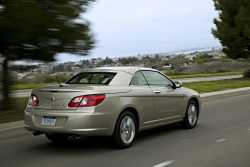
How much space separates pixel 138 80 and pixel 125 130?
124cm

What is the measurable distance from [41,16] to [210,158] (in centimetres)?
557

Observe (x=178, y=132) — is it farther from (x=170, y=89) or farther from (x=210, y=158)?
(x=210, y=158)

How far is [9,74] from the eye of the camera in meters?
14.3

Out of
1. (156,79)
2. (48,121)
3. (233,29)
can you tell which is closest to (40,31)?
(156,79)

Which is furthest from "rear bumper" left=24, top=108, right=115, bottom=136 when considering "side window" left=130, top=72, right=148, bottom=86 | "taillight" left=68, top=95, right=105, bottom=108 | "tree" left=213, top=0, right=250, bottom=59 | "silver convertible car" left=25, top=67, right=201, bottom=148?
"tree" left=213, top=0, right=250, bottom=59

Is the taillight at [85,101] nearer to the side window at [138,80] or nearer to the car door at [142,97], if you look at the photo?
the car door at [142,97]

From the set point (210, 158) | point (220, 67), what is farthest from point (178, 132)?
point (220, 67)

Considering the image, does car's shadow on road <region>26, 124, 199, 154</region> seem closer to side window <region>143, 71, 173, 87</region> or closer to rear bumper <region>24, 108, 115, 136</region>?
rear bumper <region>24, 108, 115, 136</region>

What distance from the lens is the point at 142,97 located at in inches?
394

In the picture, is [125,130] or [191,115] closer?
[125,130]

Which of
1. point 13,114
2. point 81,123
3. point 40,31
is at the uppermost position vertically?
point 40,31

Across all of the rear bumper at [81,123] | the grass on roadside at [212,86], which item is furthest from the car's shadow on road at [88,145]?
the grass on roadside at [212,86]

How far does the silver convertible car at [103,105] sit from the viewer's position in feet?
29.3

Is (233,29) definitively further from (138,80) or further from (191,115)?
(138,80)
